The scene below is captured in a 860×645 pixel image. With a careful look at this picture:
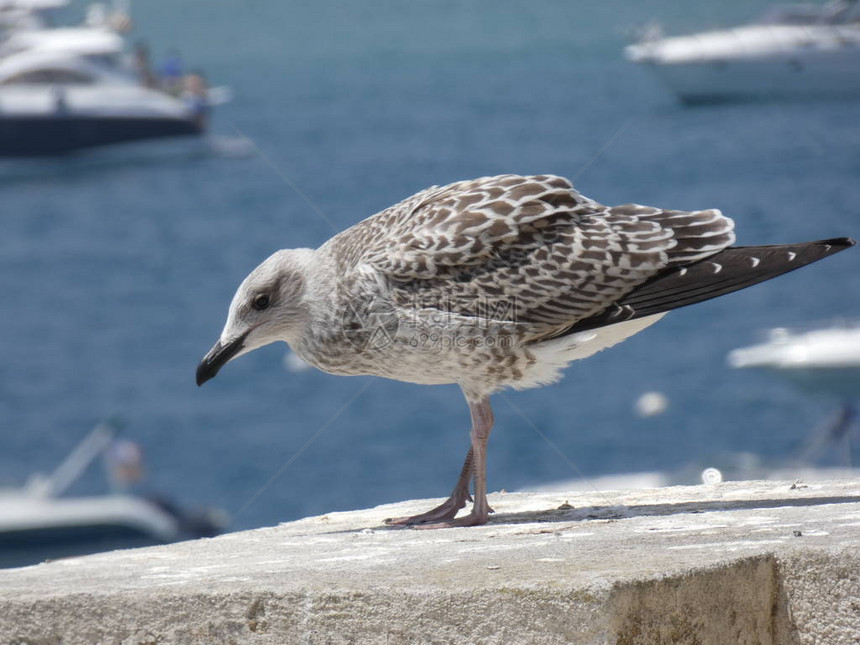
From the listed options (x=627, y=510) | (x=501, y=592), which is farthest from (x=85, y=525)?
(x=501, y=592)

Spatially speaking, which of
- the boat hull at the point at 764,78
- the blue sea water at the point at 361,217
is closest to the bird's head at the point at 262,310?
the blue sea water at the point at 361,217

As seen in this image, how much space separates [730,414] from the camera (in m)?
47.0

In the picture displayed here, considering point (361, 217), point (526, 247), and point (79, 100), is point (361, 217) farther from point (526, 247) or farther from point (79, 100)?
point (526, 247)

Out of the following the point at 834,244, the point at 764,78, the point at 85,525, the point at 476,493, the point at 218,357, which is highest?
the point at 834,244

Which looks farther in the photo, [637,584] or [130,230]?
[130,230]

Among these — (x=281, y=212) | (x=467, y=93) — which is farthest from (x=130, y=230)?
(x=467, y=93)

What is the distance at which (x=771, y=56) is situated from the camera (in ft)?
234

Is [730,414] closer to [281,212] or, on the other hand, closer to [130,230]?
[281,212]

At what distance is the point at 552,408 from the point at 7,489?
64.5 feet

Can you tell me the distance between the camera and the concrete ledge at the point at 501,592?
386 centimetres

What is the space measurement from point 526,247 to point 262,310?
1.24 meters

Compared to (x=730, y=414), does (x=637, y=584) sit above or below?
above

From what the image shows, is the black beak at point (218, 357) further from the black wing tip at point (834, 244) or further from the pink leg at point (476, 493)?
the black wing tip at point (834, 244)

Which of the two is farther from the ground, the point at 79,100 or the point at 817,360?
the point at 817,360
